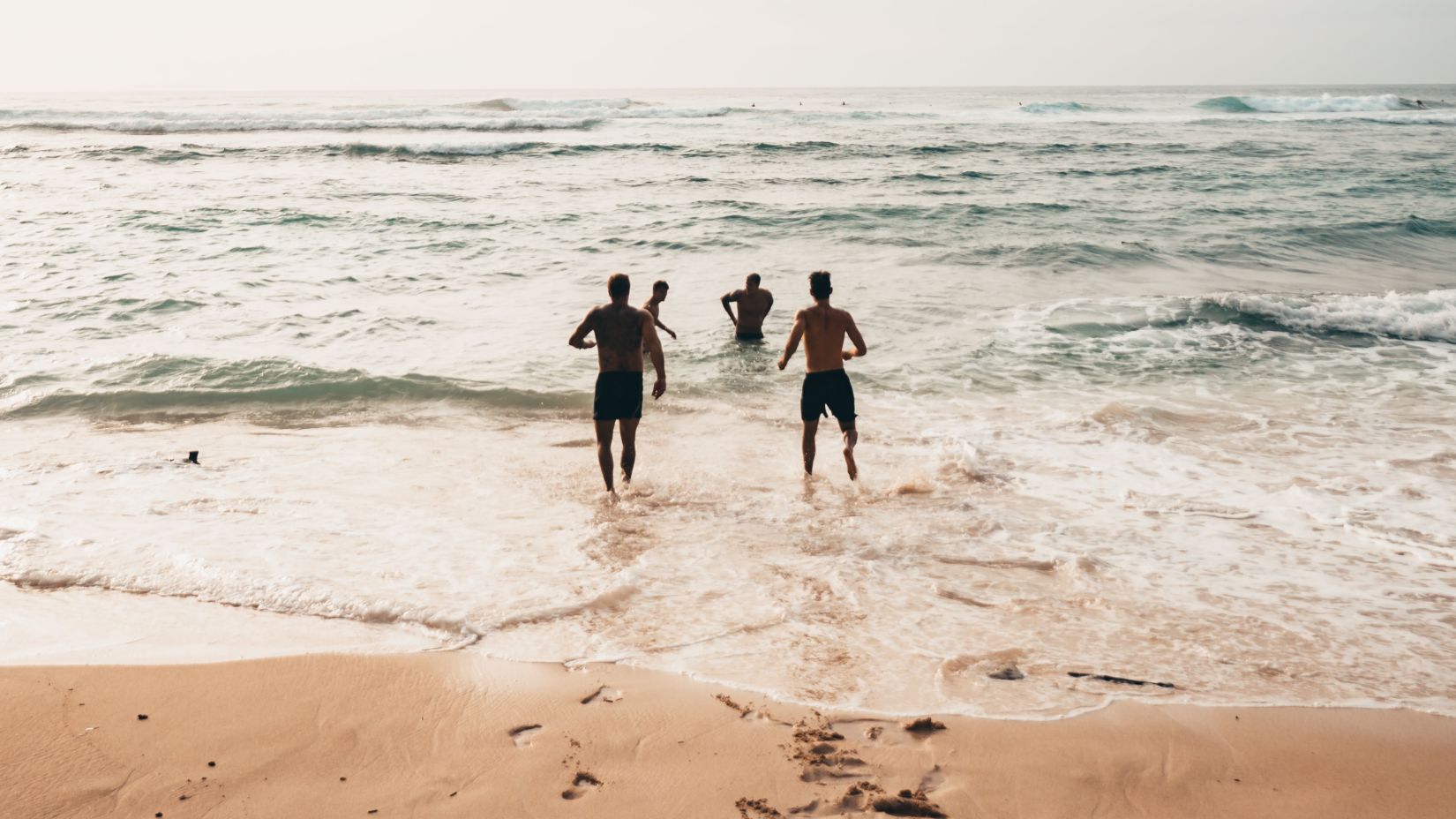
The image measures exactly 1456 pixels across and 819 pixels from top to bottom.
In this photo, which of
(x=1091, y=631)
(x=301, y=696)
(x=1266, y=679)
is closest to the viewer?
(x=301, y=696)

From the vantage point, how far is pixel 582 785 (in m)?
3.41

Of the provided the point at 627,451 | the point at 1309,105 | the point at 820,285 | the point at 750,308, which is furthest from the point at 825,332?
the point at 1309,105

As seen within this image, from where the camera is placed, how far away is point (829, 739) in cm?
366

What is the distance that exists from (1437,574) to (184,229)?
19495 millimetres

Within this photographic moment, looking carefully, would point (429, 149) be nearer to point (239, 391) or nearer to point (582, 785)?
point (239, 391)

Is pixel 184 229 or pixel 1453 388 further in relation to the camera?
pixel 184 229

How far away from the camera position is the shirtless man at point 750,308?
10977mm

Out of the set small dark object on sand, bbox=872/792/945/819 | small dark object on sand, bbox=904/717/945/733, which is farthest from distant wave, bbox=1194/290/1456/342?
small dark object on sand, bbox=872/792/945/819

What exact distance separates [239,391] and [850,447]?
6.17 meters

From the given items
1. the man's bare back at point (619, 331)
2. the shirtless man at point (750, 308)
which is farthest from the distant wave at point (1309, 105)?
the man's bare back at point (619, 331)

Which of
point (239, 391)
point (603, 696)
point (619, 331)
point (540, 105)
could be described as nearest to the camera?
point (603, 696)

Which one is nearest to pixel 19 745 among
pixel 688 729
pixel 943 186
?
pixel 688 729

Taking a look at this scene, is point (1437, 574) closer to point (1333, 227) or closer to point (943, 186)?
point (1333, 227)

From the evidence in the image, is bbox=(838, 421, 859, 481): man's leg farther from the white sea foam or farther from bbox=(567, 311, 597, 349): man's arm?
the white sea foam
